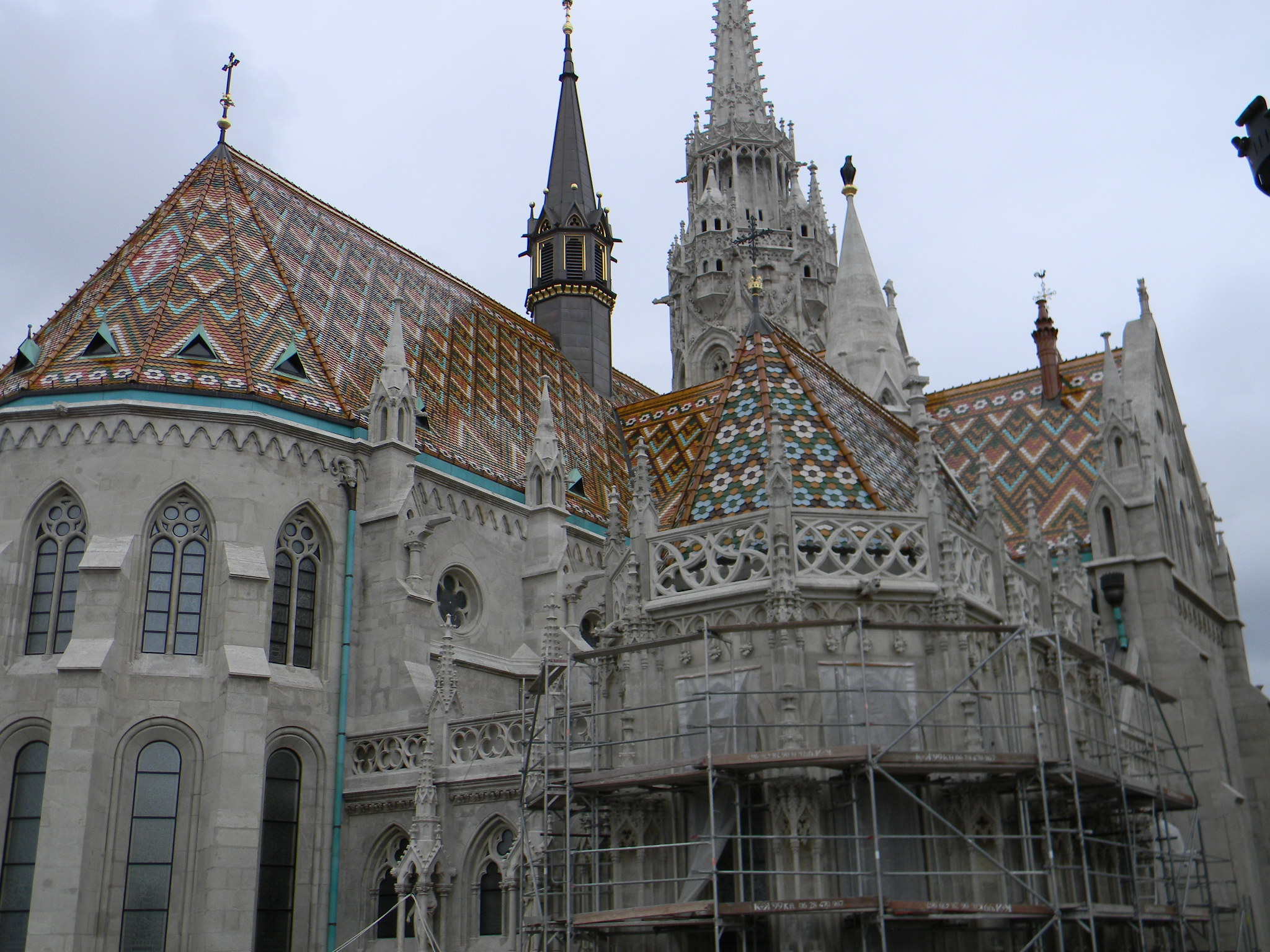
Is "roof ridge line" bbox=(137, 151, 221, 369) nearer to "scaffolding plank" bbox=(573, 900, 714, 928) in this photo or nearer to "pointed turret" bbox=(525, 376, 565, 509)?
"pointed turret" bbox=(525, 376, 565, 509)

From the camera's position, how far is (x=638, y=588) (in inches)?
564

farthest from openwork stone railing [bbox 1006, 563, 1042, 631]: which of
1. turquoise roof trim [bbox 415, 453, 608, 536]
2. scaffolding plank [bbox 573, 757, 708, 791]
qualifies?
turquoise roof trim [bbox 415, 453, 608, 536]

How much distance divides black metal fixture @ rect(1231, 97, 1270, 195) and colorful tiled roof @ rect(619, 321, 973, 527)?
8.43 m

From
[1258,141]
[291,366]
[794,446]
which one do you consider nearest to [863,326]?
[291,366]

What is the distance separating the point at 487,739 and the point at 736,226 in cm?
3314

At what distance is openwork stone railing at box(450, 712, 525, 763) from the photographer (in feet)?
59.3

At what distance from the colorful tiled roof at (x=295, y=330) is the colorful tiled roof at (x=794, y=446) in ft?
25.0

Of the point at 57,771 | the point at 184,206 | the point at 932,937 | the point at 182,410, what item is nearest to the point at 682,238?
the point at 184,206

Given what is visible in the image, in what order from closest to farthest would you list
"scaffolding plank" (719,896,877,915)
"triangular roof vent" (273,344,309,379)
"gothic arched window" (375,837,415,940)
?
"scaffolding plank" (719,896,877,915), "gothic arched window" (375,837,415,940), "triangular roof vent" (273,344,309,379)

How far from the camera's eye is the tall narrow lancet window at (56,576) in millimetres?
19094

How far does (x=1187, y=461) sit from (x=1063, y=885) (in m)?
17.8

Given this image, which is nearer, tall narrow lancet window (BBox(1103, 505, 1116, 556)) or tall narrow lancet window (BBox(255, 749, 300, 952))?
tall narrow lancet window (BBox(255, 749, 300, 952))

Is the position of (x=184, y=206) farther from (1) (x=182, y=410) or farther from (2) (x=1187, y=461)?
(2) (x=1187, y=461)

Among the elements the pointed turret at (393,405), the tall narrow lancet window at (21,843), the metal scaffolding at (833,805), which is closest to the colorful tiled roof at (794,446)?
the metal scaffolding at (833,805)
